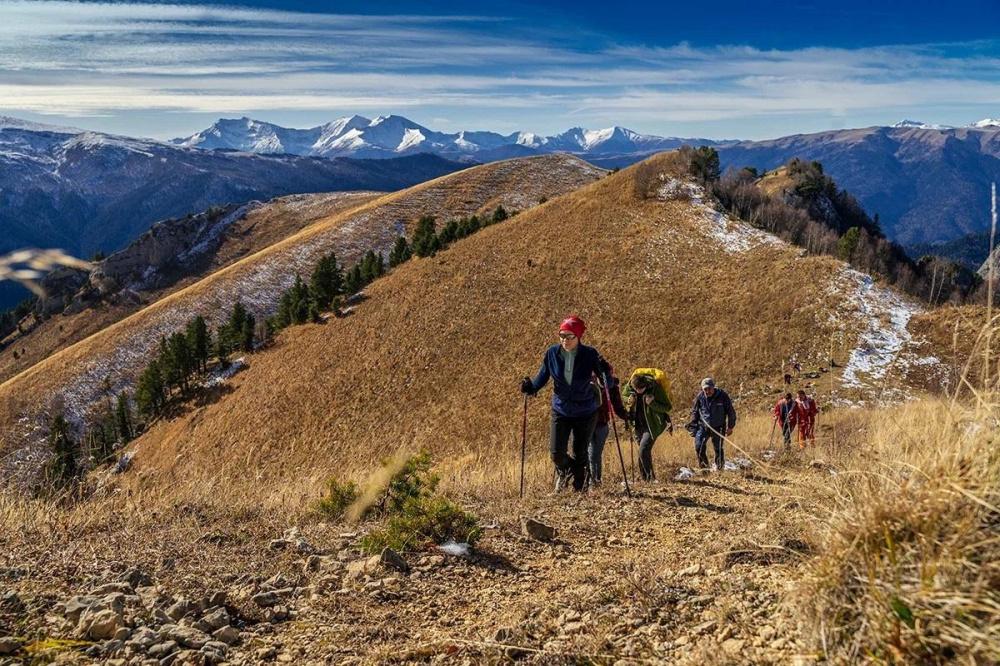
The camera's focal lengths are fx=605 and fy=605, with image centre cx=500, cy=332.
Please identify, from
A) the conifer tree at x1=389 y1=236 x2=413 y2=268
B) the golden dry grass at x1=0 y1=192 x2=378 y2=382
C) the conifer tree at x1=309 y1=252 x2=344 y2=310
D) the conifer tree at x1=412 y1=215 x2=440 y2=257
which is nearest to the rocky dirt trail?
the conifer tree at x1=412 y1=215 x2=440 y2=257

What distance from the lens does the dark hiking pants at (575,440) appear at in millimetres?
7879

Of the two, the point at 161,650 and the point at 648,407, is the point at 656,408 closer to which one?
the point at 648,407

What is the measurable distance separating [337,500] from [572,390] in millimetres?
3102

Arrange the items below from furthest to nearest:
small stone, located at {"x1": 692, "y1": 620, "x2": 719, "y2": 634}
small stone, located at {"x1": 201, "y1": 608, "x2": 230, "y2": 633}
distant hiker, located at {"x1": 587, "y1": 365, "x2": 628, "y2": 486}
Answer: distant hiker, located at {"x1": 587, "y1": 365, "x2": 628, "y2": 486}, small stone, located at {"x1": 201, "y1": 608, "x2": 230, "y2": 633}, small stone, located at {"x1": 692, "y1": 620, "x2": 719, "y2": 634}

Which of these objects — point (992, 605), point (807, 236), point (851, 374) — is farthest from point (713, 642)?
point (807, 236)

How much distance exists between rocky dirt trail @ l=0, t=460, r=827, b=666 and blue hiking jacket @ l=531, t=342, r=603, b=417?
2314 mm

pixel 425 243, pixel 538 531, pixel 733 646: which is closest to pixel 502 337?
pixel 425 243

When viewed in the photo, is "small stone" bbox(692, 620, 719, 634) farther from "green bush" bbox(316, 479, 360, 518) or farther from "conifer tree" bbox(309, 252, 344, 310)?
"conifer tree" bbox(309, 252, 344, 310)

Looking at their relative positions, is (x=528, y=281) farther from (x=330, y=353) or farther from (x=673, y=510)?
(x=673, y=510)

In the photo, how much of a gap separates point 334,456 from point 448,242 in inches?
1043

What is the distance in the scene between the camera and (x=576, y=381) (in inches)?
300

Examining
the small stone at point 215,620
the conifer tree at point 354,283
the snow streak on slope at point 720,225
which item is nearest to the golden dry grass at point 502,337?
the snow streak on slope at point 720,225

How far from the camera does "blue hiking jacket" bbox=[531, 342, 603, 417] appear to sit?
762 cm

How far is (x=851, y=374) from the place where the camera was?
2530 cm
